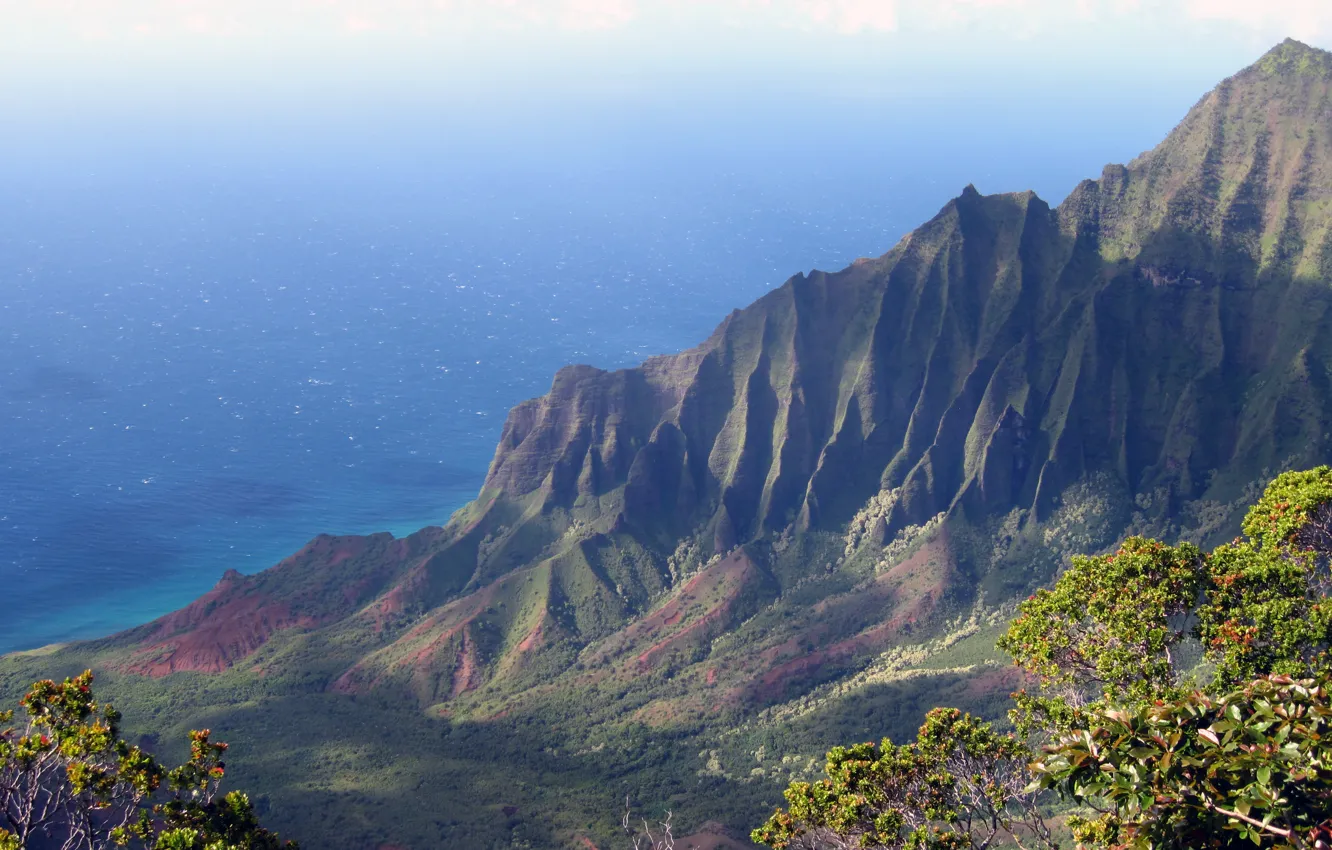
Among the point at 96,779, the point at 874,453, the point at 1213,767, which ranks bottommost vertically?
the point at 1213,767

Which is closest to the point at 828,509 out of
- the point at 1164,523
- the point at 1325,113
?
the point at 1164,523

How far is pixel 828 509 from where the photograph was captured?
15575 centimetres

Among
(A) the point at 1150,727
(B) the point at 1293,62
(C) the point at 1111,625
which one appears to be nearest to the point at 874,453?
(B) the point at 1293,62

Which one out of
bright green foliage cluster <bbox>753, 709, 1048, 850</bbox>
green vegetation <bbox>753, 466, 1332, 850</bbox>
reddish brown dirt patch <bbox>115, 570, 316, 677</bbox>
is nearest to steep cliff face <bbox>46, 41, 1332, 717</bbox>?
reddish brown dirt patch <bbox>115, 570, 316, 677</bbox>

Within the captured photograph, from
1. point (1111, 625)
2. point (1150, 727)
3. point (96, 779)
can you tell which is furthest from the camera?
point (1111, 625)

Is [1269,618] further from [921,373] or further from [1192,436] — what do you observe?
[921,373]

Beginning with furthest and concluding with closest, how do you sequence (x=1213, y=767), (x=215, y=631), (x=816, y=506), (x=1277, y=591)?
(x=816, y=506) < (x=215, y=631) < (x=1277, y=591) < (x=1213, y=767)

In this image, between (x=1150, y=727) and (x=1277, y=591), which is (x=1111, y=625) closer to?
(x=1277, y=591)

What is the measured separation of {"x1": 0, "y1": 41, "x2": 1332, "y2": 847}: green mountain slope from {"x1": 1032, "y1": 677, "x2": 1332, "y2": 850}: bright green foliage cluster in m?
78.8

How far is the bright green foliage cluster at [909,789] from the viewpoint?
49812mm

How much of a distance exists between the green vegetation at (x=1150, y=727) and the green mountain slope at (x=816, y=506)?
212ft

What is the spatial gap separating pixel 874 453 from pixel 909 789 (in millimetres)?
109042

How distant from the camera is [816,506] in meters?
155

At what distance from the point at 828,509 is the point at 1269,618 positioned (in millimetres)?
105449
